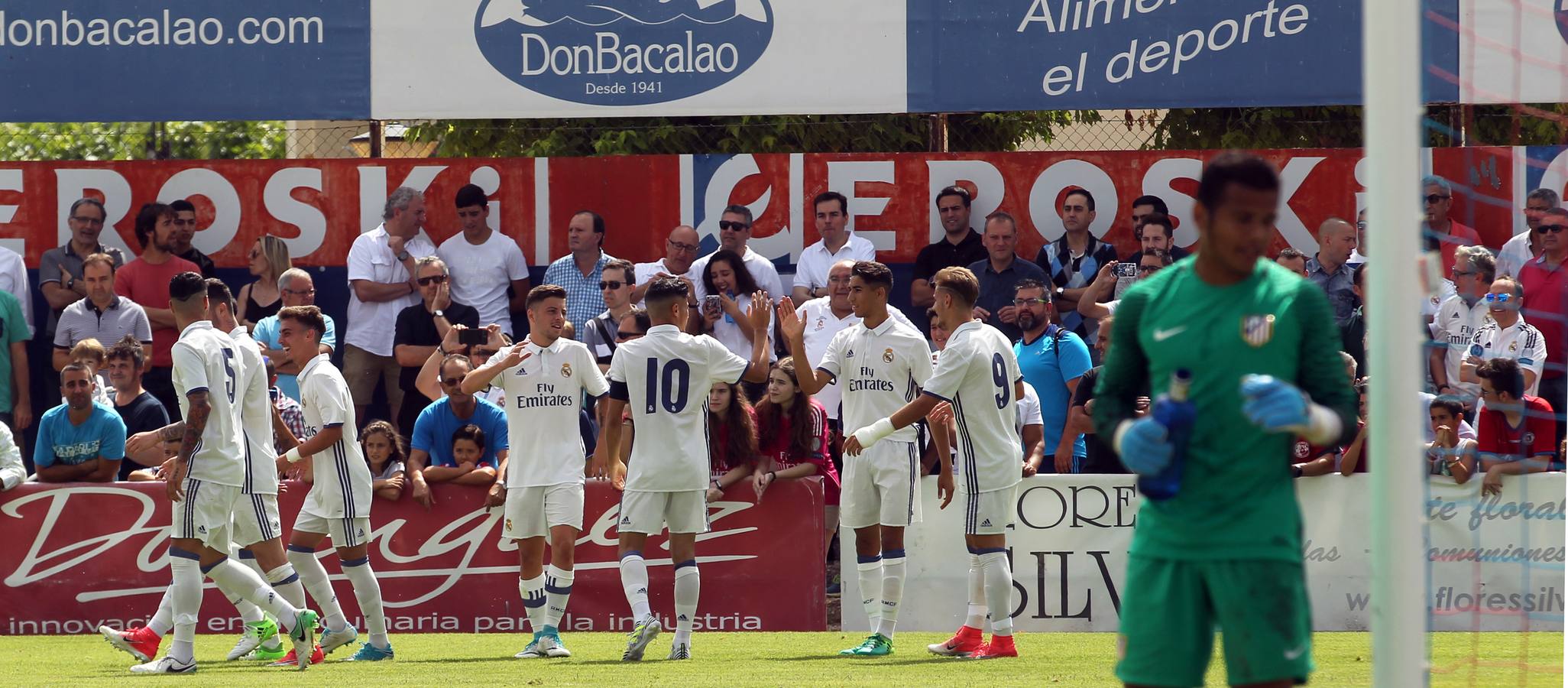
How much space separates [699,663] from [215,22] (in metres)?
7.95

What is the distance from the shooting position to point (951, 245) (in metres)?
13.7

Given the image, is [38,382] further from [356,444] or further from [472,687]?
[472,687]

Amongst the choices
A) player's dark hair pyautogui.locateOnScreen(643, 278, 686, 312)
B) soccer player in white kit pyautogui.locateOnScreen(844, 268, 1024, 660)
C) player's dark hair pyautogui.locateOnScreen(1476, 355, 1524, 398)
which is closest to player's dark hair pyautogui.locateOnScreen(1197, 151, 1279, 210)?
soccer player in white kit pyautogui.locateOnScreen(844, 268, 1024, 660)

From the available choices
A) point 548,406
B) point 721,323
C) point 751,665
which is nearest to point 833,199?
point 721,323

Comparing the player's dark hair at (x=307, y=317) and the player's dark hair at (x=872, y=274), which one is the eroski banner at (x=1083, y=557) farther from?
the player's dark hair at (x=307, y=317)

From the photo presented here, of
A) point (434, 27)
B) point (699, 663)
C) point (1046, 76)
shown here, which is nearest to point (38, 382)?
point (434, 27)

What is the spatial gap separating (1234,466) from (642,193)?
10761mm

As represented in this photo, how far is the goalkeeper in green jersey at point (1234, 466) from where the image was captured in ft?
13.5

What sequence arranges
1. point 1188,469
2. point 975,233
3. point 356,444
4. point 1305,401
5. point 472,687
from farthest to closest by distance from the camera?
1. point 975,233
2. point 356,444
3. point 472,687
4. point 1188,469
5. point 1305,401

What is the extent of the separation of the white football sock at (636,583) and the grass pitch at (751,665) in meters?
0.28

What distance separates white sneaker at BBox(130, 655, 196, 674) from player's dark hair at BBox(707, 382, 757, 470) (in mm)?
3611

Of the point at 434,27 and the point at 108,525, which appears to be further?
the point at 434,27

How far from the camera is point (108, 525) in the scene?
11.9 m

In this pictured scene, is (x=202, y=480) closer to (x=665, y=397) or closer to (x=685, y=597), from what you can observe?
(x=665, y=397)
